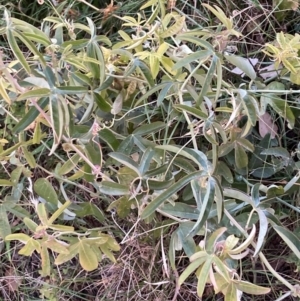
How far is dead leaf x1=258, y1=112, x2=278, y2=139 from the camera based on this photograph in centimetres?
113

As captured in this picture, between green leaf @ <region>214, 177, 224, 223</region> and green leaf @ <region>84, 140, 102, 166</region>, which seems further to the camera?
green leaf @ <region>84, 140, 102, 166</region>

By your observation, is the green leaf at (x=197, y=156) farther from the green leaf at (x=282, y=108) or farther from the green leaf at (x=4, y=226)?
the green leaf at (x=4, y=226)

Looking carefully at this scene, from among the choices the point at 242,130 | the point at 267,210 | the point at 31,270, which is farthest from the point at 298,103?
the point at 31,270

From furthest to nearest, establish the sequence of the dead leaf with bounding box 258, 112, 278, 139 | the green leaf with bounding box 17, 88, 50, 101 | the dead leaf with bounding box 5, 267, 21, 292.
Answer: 1. the dead leaf with bounding box 5, 267, 21, 292
2. the dead leaf with bounding box 258, 112, 278, 139
3. the green leaf with bounding box 17, 88, 50, 101

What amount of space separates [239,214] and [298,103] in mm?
271

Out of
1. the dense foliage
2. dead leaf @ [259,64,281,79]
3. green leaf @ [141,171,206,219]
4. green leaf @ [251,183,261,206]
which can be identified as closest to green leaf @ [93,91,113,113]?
the dense foliage

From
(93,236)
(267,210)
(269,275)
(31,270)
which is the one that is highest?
(267,210)

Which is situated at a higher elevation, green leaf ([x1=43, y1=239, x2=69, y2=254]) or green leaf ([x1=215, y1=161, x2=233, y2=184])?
green leaf ([x1=215, y1=161, x2=233, y2=184])

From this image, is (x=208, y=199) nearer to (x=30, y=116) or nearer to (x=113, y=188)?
(x=113, y=188)

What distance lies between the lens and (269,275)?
3.95 feet

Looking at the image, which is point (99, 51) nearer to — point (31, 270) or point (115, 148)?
point (115, 148)

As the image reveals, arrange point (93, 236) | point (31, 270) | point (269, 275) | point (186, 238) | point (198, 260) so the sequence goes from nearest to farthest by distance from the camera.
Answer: point (198, 260), point (186, 238), point (93, 236), point (269, 275), point (31, 270)

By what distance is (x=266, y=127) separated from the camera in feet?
3.76

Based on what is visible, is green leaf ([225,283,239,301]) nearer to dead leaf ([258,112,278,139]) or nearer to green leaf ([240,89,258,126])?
green leaf ([240,89,258,126])
